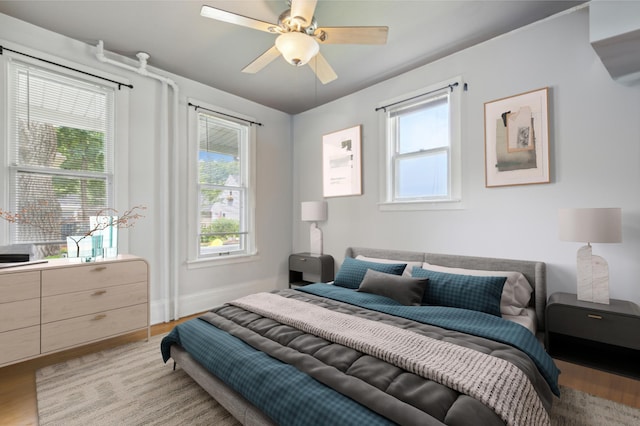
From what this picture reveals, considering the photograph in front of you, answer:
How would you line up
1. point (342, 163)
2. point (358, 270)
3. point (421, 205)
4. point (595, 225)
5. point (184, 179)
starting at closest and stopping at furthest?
point (595, 225), point (358, 270), point (421, 205), point (184, 179), point (342, 163)

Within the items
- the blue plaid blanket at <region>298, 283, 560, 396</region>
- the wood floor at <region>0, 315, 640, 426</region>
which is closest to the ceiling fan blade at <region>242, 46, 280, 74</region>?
the blue plaid blanket at <region>298, 283, 560, 396</region>

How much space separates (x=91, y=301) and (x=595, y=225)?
399 centimetres

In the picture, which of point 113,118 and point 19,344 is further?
point 113,118

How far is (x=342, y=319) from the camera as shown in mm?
2025

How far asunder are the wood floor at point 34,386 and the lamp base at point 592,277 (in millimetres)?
536

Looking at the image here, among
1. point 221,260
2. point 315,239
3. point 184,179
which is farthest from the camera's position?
point 315,239

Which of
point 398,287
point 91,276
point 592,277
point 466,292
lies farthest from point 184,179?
point 592,277

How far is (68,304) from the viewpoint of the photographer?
2.46 m

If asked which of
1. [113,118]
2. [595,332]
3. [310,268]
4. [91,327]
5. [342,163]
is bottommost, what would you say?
[91,327]

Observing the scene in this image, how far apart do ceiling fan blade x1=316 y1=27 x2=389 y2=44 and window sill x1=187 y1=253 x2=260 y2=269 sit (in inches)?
113

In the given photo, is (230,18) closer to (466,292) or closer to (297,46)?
(297,46)

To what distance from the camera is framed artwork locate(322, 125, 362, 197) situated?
13.0 ft

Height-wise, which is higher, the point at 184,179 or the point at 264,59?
the point at 264,59

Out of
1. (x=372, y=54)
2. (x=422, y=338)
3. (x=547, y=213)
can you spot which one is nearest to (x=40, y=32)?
(x=372, y=54)
